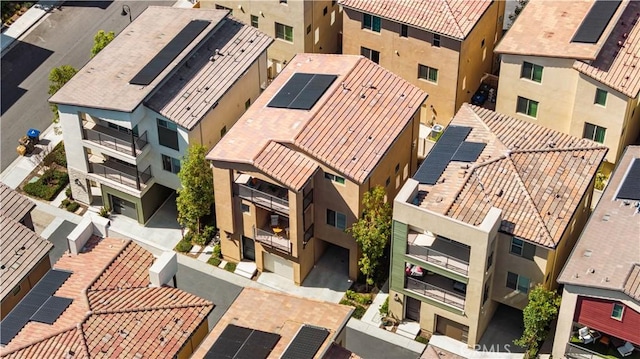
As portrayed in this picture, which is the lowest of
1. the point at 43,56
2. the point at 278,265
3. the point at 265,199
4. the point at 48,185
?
the point at 278,265

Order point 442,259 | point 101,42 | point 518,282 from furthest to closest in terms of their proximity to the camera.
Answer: point 101,42
point 518,282
point 442,259

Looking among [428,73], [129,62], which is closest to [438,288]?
[428,73]

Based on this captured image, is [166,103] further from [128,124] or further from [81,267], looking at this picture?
[81,267]

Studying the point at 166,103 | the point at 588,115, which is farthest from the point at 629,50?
the point at 166,103

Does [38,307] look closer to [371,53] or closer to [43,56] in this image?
[371,53]

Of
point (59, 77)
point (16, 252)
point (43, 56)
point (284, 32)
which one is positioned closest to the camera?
point (16, 252)

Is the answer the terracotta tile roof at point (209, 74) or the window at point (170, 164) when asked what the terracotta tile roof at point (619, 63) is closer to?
the terracotta tile roof at point (209, 74)

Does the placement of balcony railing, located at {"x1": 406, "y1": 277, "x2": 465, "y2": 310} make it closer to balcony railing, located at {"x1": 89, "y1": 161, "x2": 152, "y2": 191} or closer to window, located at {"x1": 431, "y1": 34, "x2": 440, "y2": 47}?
window, located at {"x1": 431, "y1": 34, "x2": 440, "y2": 47}

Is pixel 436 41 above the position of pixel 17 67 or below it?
above
